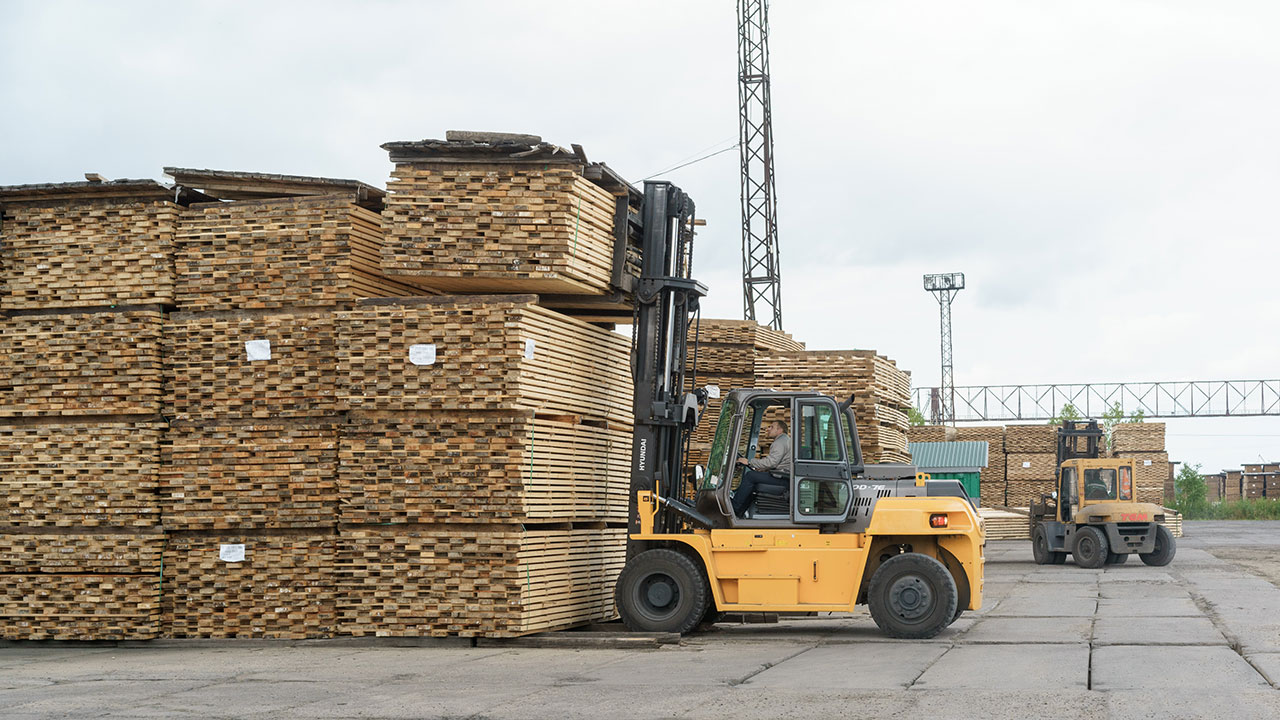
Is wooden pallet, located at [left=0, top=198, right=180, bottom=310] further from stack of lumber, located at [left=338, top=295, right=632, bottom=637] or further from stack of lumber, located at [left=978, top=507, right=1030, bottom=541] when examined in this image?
stack of lumber, located at [left=978, top=507, right=1030, bottom=541]

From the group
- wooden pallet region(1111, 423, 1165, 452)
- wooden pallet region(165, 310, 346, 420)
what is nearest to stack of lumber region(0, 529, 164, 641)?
wooden pallet region(165, 310, 346, 420)

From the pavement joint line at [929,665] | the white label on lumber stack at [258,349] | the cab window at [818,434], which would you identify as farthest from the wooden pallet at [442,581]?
the pavement joint line at [929,665]

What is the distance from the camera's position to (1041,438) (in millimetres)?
44062

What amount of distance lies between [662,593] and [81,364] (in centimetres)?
563

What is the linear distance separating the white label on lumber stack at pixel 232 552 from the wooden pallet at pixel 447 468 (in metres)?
0.97

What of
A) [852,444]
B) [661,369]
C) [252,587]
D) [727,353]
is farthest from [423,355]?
[727,353]

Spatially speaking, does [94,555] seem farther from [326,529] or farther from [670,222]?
[670,222]

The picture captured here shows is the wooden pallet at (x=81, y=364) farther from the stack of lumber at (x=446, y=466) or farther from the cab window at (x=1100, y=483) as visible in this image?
the cab window at (x=1100, y=483)

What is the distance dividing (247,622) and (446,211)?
4.00 meters

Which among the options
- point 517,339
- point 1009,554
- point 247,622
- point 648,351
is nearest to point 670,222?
point 648,351

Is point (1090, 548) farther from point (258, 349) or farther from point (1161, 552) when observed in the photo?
point (258, 349)

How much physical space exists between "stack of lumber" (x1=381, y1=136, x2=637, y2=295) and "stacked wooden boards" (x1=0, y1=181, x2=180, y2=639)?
2.33 meters

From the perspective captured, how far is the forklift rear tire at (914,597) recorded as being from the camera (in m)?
12.0

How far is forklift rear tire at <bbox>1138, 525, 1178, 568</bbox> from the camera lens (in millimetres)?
24094
